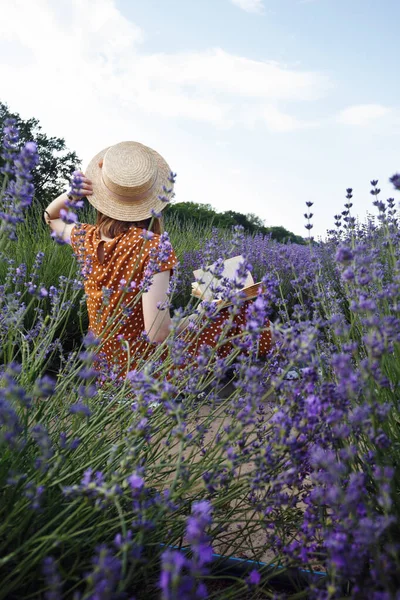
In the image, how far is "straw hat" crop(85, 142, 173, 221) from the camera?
111 inches

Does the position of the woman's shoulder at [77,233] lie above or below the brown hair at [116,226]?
below

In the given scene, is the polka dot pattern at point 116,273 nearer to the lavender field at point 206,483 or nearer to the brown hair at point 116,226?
the brown hair at point 116,226

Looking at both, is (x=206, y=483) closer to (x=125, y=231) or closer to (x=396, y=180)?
(x=396, y=180)

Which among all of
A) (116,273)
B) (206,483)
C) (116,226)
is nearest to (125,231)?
(116,226)

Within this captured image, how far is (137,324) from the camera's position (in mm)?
3154

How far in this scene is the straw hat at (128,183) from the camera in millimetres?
2826

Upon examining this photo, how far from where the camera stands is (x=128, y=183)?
281cm

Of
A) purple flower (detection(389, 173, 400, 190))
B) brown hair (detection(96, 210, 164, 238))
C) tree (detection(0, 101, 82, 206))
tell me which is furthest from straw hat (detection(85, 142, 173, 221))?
A: tree (detection(0, 101, 82, 206))

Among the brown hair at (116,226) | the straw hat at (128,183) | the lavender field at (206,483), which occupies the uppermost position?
the straw hat at (128,183)

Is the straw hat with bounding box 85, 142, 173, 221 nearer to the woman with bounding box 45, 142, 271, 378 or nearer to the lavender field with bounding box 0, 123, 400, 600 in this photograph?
the woman with bounding box 45, 142, 271, 378

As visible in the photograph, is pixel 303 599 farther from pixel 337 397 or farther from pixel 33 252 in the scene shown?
pixel 33 252

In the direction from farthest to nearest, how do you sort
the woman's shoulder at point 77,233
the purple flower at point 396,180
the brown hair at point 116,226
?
the brown hair at point 116,226 → the woman's shoulder at point 77,233 → the purple flower at point 396,180

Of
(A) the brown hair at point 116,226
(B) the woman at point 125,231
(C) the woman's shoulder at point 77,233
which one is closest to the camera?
(C) the woman's shoulder at point 77,233

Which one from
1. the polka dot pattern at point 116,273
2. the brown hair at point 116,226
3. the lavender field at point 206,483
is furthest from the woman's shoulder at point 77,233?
the brown hair at point 116,226
